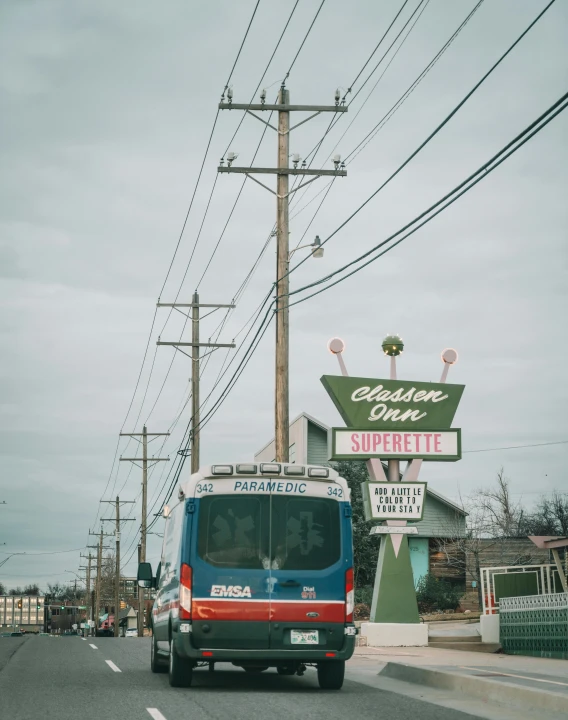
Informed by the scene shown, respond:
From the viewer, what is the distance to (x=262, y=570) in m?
12.8

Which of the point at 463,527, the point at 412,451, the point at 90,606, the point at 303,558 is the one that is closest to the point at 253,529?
the point at 303,558

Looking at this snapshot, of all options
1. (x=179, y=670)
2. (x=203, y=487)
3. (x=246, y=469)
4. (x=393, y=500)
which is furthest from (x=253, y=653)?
(x=393, y=500)

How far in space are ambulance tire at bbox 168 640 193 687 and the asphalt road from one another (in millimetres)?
165

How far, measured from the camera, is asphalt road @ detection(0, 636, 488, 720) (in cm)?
1049

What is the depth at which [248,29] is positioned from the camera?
18.3m

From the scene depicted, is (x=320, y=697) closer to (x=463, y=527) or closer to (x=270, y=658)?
(x=270, y=658)

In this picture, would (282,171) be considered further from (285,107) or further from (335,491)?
(335,491)

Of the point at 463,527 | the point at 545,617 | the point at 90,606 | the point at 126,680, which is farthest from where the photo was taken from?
the point at 90,606

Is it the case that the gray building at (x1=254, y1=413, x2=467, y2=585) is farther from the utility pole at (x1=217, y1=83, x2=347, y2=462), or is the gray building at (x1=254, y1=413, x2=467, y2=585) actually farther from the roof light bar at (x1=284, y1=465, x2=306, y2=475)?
the roof light bar at (x1=284, y1=465, x2=306, y2=475)

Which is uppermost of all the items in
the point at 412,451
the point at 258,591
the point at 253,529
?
the point at 412,451

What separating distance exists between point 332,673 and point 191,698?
7.48ft

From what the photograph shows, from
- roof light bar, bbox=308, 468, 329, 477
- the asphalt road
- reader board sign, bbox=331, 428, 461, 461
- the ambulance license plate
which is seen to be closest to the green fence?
reader board sign, bbox=331, 428, 461, 461

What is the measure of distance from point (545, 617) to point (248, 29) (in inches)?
529

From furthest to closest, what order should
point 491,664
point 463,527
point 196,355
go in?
point 463,527
point 196,355
point 491,664
